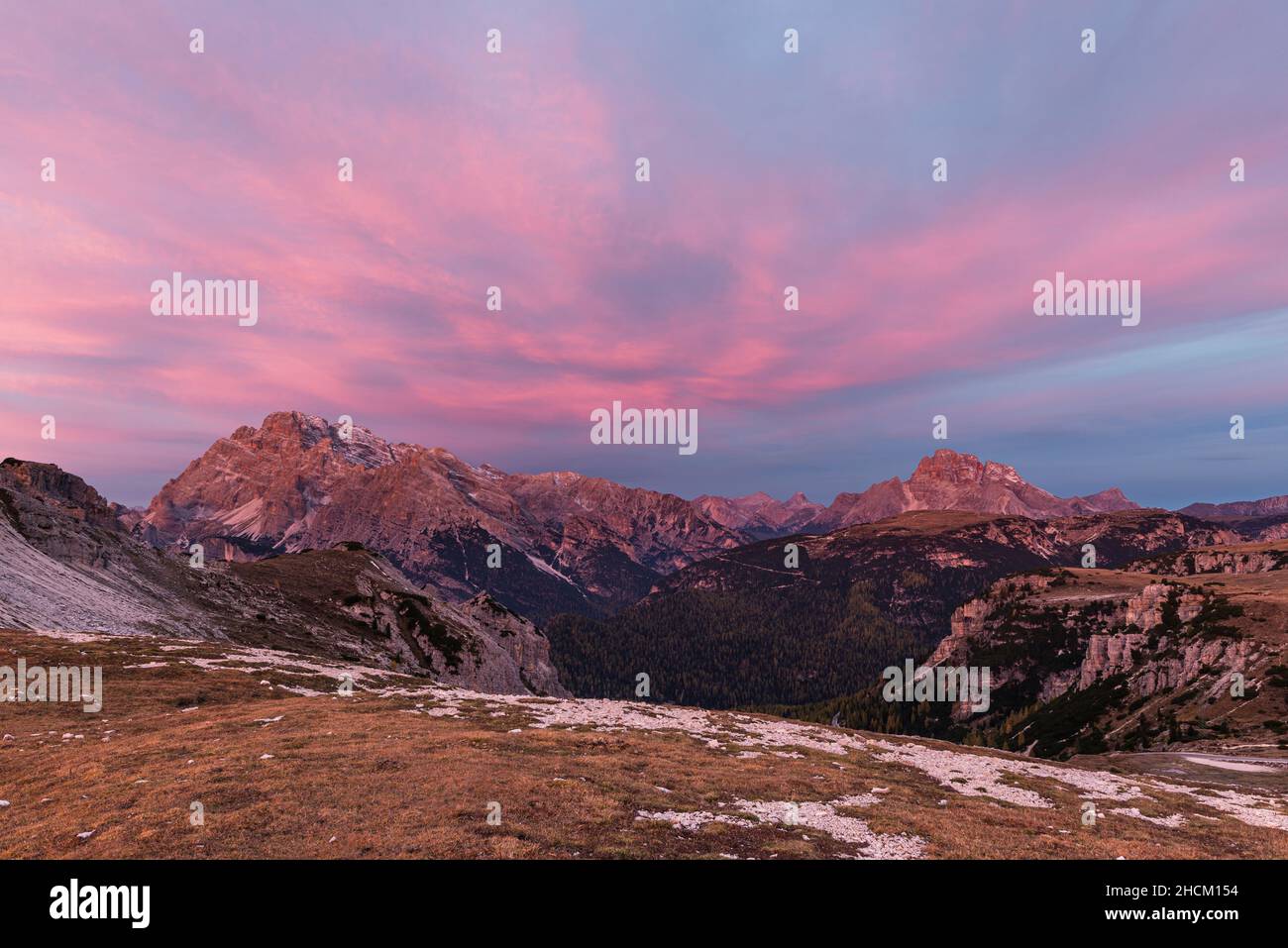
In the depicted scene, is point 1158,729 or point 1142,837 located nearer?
point 1142,837

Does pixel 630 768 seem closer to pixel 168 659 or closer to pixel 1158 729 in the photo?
pixel 168 659

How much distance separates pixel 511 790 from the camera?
22.0 metres

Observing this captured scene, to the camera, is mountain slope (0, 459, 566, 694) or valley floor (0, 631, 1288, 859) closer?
valley floor (0, 631, 1288, 859)

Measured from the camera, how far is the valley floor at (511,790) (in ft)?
56.6

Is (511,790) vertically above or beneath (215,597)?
above

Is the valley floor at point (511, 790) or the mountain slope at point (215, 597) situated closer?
the valley floor at point (511, 790)

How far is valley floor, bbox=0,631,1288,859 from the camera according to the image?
17.3m

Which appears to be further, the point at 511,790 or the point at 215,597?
the point at 215,597

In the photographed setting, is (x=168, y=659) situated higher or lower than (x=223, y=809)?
lower
